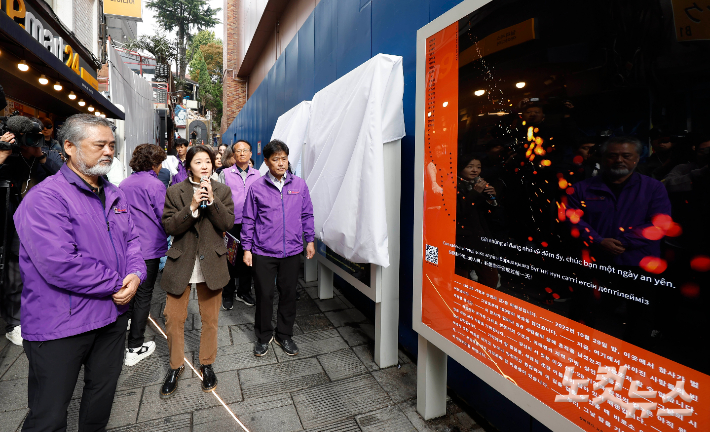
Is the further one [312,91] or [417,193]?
[312,91]

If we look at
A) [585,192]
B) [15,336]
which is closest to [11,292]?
[15,336]

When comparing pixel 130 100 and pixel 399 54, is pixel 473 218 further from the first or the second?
pixel 130 100

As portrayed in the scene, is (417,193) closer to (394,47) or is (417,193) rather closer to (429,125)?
(429,125)

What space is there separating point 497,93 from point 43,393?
8.74 ft

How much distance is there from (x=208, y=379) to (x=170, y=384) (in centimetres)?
28

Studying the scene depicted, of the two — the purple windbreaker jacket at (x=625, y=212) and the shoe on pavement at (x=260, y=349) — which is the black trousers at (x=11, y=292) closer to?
the shoe on pavement at (x=260, y=349)

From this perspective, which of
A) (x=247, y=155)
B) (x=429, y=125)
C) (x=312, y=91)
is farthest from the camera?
(x=312, y=91)

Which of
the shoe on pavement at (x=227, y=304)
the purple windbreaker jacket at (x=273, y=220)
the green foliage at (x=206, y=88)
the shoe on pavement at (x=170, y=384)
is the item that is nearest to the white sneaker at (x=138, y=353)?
the shoe on pavement at (x=170, y=384)

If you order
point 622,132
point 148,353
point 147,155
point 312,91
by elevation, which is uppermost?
point 312,91

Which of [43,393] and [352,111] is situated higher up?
[352,111]

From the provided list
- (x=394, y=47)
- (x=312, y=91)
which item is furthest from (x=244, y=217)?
(x=312, y=91)

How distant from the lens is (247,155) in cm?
468

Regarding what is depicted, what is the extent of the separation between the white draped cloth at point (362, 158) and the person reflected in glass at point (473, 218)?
0.90 m

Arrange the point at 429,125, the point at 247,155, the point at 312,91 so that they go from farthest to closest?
the point at 312,91
the point at 247,155
the point at 429,125
